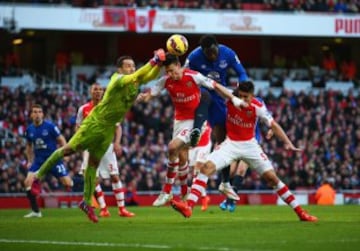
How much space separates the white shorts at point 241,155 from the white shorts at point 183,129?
2666 mm

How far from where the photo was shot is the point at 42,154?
77.5 feet

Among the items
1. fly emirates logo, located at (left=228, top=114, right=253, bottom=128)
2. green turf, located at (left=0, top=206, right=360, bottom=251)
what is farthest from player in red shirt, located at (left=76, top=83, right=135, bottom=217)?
fly emirates logo, located at (left=228, top=114, right=253, bottom=128)

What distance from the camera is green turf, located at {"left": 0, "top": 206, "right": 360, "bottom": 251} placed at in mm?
13570

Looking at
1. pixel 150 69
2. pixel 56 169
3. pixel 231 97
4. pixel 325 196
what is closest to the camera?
pixel 150 69

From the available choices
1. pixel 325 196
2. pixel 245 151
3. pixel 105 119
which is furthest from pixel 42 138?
pixel 325 196

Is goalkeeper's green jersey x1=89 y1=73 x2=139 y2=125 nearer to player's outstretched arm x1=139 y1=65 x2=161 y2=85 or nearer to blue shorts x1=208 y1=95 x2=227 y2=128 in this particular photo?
player's outstretched arm x1=139 y1=65 x2=161 y2=85

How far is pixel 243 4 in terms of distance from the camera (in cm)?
4744

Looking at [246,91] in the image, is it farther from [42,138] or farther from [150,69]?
[42,138]

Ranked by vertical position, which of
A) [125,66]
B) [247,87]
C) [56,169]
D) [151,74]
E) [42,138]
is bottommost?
[56,169]

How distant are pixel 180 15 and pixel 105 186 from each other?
1296 centimetres

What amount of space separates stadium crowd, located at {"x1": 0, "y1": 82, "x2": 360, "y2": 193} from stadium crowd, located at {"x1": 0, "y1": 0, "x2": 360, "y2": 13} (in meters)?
4.56

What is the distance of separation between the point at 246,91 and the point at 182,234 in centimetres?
339

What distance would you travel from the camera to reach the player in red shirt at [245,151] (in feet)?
58.1

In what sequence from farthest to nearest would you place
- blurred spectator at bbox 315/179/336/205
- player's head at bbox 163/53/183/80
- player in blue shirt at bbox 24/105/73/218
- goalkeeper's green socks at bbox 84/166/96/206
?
blurred spectator at bbox 315/179/336/205 → player in blue shirt at bbox 24/105/73/218 → player's head at bbox 163/53/183/80 → goalkeeper's green socks at bbox 84/166/96/206
